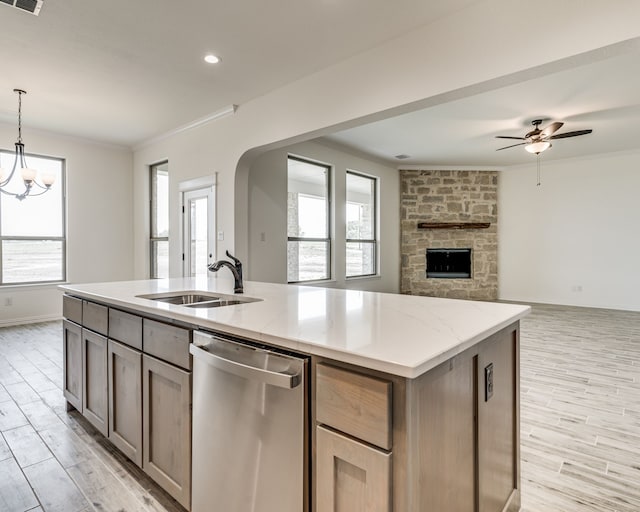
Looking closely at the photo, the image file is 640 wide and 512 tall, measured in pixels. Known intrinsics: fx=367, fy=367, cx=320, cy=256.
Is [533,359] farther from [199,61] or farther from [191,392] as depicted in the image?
[199,61]

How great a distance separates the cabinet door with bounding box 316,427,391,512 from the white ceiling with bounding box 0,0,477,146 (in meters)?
2.75

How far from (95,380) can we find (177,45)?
2.68 metres

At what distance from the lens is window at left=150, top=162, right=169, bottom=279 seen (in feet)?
20.0

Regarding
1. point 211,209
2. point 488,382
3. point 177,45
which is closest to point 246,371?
point 488,382

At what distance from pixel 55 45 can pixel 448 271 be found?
7137 millimetres

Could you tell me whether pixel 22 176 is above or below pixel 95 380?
above

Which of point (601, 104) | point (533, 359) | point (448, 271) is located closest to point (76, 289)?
point (533, 359)

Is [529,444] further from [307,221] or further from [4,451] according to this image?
[307,221]

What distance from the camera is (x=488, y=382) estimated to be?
1.31m

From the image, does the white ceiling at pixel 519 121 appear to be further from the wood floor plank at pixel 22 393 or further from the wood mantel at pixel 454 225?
the wood floor plank at pixel 22 393

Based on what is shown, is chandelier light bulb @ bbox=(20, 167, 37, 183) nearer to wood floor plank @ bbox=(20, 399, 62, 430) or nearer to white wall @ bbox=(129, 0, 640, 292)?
white wall @ bbox=(129, 0, 640, 292)

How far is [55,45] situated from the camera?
3094mm

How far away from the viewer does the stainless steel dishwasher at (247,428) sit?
1084 millimetres

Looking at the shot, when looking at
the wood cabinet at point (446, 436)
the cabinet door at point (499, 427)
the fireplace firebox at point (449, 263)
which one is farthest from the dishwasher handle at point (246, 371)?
the fireplace firebox at point (449, 263)
